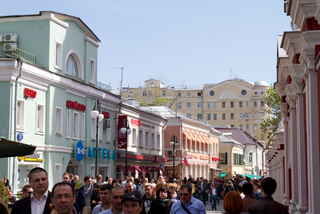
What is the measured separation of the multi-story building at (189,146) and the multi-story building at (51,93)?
1621cm

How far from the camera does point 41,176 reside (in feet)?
24.9

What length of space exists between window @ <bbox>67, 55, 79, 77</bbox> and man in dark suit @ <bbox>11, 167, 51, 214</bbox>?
29.5 m

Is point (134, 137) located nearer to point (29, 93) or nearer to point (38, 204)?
point (29, 93)

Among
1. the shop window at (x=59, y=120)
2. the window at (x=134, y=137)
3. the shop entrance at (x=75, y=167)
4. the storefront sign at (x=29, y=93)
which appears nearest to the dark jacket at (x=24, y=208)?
the storefront sign at (x=29, y=93)

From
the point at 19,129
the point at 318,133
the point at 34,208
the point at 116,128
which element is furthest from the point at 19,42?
the point at 34,208

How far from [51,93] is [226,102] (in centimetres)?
10589

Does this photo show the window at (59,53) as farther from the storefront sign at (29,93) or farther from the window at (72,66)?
the storefront sign at (29,93)

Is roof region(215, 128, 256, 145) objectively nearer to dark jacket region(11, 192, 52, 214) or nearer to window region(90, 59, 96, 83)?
window region(90, 59, 96, 83)

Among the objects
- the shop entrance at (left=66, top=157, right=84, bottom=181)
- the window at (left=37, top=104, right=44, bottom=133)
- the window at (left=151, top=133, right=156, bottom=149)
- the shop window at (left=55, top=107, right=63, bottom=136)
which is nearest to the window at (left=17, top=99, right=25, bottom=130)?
the window at (left=37, top=104, right=44, bottom=133)

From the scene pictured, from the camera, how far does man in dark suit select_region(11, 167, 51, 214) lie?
291 inches

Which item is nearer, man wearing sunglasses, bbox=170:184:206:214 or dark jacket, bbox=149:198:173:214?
man wearing sunglasses, bbox=170:184:206:214

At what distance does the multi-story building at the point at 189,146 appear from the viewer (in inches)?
2462

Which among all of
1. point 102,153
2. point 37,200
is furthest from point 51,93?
point 37,200

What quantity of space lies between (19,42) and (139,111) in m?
17.5
